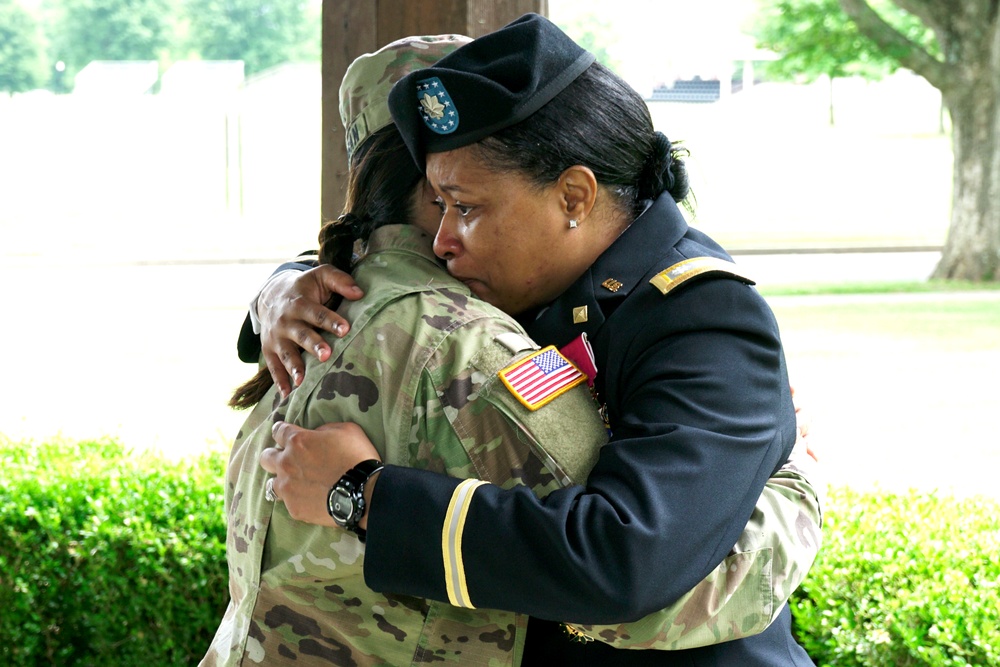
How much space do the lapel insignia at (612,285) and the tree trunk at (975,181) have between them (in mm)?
11859

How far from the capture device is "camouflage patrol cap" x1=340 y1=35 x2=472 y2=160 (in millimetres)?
1627

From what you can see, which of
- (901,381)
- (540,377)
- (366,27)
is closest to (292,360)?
(540,377)

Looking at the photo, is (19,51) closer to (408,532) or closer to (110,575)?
(110,575)

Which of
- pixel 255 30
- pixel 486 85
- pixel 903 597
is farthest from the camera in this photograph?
pixel 255 30

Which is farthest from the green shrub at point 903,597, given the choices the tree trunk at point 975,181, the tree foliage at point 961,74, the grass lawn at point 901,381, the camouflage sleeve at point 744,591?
the tree trunk at point 975,181

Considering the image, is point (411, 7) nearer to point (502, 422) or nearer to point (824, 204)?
point (502, 422)

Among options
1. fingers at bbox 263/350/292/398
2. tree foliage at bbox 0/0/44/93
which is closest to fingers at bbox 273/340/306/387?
fingers at bbox 263/350/292/398

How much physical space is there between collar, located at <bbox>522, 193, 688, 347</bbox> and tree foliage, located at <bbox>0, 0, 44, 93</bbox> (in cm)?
1707

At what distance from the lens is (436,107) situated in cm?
146

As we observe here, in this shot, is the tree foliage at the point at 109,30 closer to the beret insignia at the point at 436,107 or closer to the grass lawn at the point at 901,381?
the grass lawn at the point at 901,381

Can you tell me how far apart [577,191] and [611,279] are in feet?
0.43

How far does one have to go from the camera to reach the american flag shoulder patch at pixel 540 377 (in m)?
1.26

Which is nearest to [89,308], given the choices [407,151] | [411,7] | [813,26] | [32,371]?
[32,371]

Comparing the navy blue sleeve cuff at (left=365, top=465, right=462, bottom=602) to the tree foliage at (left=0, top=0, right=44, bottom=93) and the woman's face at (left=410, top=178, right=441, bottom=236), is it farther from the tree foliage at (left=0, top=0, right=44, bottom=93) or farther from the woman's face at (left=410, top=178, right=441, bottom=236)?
the tree foliage at (left=0, top=0, right=44, bottom=93)
